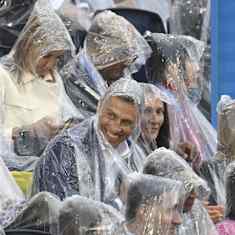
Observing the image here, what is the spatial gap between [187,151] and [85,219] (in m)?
1.98

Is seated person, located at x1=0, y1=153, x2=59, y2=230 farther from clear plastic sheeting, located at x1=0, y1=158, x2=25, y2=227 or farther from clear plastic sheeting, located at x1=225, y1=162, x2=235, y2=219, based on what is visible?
clear plastic sheeting, located at x1=225, y1=162, x2=235, y2=219

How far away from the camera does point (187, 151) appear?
6.70 metres

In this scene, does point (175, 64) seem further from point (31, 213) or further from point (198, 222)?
point (31, 213)

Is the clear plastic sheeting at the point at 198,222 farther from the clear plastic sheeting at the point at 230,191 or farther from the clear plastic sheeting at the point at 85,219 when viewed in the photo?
the clear plastic sheeting at the point at 85,219

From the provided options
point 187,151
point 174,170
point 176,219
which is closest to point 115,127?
point 174,170

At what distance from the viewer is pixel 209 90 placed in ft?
27.5

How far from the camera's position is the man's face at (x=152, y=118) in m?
6.66

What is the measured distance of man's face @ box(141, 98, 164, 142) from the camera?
666cm

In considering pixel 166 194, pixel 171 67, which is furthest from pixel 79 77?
pixel 166 194

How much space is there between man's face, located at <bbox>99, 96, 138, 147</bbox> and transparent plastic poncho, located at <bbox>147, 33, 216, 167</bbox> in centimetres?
109

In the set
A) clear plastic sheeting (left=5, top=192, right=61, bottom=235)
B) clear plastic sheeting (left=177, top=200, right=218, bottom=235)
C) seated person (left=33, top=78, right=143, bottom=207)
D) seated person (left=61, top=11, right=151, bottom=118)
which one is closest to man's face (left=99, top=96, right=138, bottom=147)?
seated person (left=33, top=78, right=143, bottom=207)

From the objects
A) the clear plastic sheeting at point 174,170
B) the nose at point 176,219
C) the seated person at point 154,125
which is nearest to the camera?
the nose at point 176,219

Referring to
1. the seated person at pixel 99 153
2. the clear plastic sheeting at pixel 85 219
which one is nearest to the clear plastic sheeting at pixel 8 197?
the seated person at pixel 99 153

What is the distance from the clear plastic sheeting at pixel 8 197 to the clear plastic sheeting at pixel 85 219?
1.10ft
